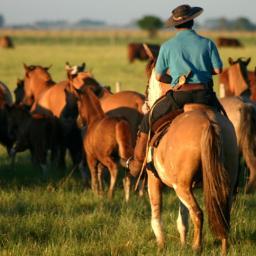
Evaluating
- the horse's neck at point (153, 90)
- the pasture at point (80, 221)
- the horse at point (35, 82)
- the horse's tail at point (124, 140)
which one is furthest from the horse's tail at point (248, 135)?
the horse at point (35, 82)

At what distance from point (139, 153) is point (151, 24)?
10605 cm

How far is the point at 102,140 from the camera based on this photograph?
1106 centimetres

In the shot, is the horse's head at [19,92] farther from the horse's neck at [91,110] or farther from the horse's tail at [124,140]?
the horse's tail at [124,140]

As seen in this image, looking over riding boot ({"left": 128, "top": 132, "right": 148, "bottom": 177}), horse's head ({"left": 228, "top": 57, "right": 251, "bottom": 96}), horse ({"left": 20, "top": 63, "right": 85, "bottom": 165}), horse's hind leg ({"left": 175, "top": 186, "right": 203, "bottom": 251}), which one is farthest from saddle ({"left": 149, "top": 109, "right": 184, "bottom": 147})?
horse's head ({"left": 228, "top": 57, "right": 251, "bottom": 96})

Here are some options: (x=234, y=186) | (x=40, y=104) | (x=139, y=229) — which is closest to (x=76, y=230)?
(x=139, y=229)

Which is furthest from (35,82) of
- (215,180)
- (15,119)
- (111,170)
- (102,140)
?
(215,180)

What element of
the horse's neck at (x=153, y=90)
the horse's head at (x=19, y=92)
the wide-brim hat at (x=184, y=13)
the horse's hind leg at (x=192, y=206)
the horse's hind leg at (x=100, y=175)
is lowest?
the horse's hind leg at (x=100, y=175)

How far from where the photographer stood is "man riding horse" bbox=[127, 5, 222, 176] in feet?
23.6

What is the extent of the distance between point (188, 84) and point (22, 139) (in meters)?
6.28

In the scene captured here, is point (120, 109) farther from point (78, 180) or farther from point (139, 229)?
point (139, 229)

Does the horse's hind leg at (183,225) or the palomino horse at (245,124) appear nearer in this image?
the horse's hind leg at (183,225)

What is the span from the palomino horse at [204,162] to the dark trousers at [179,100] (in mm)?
287

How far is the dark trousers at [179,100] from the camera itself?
7176mm

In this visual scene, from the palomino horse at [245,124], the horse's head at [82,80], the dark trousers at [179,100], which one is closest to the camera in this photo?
the dark trousers at [179,100]
